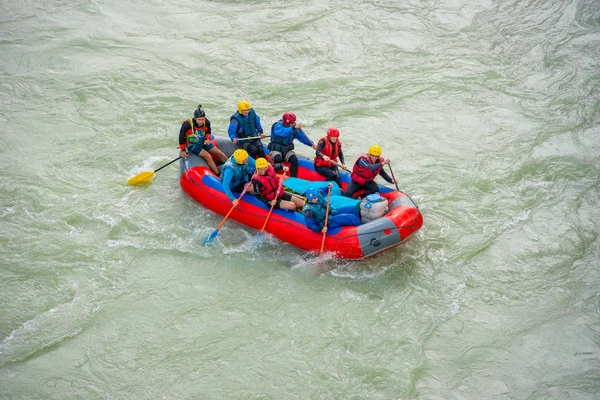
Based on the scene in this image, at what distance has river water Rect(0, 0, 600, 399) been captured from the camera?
6.77 metres

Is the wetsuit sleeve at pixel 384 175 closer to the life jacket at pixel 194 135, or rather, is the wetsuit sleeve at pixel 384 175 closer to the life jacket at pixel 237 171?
the life jacket at pixel 237 171

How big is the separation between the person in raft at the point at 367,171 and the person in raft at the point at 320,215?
0.48 metres

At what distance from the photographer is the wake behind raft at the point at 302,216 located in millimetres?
7387

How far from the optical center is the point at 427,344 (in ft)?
23.0

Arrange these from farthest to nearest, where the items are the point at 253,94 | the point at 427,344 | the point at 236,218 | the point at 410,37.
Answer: the point at 410,37, the point at 253,94, the point at 236,218, the point at 427,344

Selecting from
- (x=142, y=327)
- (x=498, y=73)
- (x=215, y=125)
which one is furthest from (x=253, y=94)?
(x=142, y=327)

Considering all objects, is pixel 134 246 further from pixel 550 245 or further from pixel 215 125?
pixel 550 245

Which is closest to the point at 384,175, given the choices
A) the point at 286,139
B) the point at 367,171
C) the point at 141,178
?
the point at 367,171

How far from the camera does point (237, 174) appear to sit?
8062mm

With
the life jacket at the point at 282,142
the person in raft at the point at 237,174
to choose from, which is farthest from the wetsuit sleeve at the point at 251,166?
the life jacket at the point at 282,142

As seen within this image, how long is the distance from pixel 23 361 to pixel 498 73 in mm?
9980

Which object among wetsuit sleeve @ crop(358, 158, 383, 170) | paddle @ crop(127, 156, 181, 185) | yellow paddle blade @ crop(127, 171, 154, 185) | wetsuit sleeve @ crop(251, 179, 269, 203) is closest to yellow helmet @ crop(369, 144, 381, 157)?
wetsuit sleeve @ crop(358, 158, 383, 170)

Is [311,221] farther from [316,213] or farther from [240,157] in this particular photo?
[240,157]

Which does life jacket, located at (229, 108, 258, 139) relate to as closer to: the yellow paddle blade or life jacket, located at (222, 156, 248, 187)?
life jacket, located at (222, 156, 248, 187)
